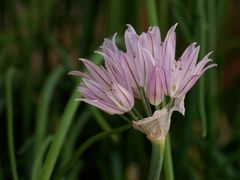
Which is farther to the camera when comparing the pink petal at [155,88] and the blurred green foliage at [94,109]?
the blurred green foliage at [94,109]

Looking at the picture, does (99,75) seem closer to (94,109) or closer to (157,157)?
(157,157)

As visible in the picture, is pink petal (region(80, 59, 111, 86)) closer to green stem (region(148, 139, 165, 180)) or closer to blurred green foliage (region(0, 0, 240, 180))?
green stem (region(148, 139, 165, 180))

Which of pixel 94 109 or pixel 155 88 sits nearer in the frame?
pixel 155 88

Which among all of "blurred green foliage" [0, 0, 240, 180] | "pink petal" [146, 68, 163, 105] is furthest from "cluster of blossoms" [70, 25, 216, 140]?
"blurred green foliage" [0, 0, 240, 180]

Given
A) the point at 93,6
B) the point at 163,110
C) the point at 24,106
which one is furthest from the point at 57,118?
the point at 163,110

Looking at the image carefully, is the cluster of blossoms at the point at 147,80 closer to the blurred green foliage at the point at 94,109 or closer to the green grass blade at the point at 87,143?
the green grass blade at the point at 87,143

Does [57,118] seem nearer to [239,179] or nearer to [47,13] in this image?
[47,13]

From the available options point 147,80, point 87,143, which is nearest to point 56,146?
point 87,143

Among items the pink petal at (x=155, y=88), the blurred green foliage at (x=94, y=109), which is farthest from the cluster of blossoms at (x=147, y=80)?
the blurred green foliage at (x=94, y=109)
